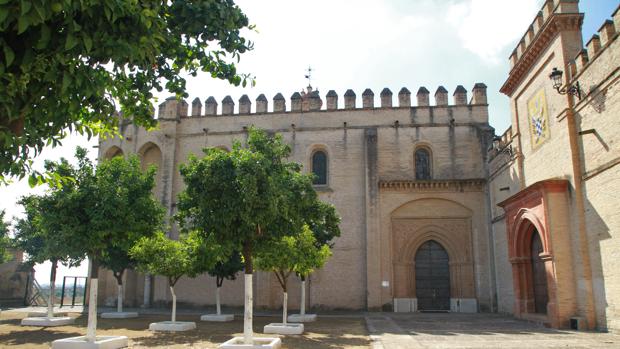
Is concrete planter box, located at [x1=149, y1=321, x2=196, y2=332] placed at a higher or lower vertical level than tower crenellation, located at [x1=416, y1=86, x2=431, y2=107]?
lower

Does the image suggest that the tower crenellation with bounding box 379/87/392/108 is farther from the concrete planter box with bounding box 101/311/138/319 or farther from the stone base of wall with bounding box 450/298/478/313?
the concrete planter box with bounding box 101/311/138/319

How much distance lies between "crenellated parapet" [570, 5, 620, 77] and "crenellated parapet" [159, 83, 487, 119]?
403 inches

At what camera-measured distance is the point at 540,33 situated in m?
17.0

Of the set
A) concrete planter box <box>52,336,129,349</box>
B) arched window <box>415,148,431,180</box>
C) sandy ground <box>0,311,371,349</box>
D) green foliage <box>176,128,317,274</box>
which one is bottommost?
sandy ground <box>0,311,371,349</box>

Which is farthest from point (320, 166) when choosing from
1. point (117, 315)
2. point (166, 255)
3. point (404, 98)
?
point (117, 315)

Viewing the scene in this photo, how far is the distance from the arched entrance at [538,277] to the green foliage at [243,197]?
10.3 metres

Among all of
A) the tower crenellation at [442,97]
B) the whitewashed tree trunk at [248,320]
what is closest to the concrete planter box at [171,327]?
the whitewashed tree trunk at [248,320]

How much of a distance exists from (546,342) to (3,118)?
12256mm

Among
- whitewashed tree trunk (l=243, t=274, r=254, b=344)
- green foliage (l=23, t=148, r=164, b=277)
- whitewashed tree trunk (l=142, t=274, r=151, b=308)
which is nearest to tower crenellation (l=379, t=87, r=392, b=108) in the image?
green foliage (l=23, t=148, r=164, b=277)

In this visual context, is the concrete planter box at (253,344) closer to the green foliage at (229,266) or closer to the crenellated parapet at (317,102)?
the green foliage at (229,266)

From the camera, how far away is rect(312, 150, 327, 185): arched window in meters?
26.4

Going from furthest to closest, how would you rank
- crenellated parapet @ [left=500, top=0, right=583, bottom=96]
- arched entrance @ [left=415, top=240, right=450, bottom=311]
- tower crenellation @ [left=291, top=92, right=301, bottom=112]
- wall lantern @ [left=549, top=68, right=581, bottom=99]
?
tower crenellation @ [left=291, top=92, right=301, bottom=112] < arched entrance @ [left=415, top=240, right=450, bottom=311] < crenellated parapet @ [left=500, top=0, right=583, bottom=96] < wall lantern @ [left=549, top=68, right=581, bottom=99]

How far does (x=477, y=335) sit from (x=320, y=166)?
563 inches

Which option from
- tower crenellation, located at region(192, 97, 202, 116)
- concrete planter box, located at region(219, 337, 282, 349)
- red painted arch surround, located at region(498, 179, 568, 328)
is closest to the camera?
concrete planter box, located at region(219, 337, 282, 349)
